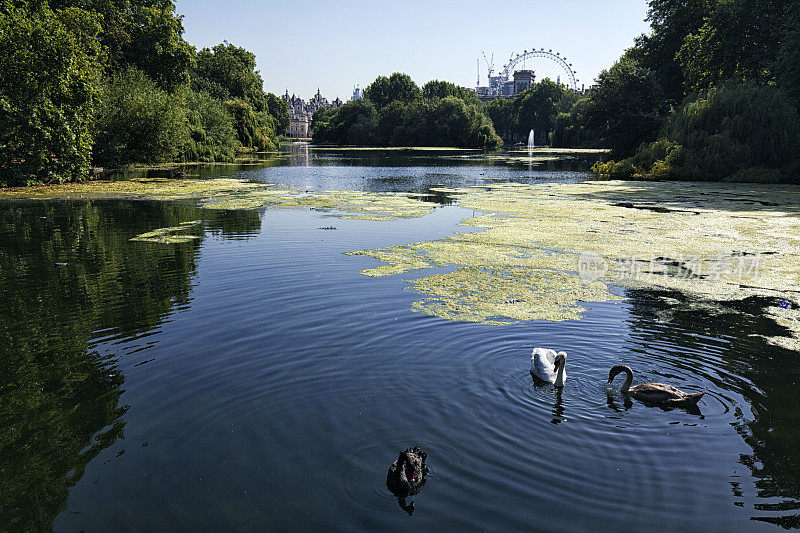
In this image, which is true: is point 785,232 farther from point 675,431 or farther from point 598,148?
point 598,148

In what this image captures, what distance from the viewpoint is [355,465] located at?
6.14m

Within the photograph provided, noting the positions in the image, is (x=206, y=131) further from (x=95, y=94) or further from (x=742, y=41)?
(x=742, y=41)

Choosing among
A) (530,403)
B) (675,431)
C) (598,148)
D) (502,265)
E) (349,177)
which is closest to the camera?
(675,431)

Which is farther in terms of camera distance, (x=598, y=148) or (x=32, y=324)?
(x=598, y=148)

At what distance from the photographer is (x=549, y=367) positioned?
816 cm

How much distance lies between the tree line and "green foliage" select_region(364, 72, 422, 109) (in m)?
110

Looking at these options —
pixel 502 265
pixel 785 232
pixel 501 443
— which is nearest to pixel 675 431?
pixel 501 443

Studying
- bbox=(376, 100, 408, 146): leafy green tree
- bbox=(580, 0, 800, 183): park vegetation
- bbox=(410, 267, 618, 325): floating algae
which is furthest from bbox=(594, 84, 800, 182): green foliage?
bbox=(376, 100, 408, 146): leafy green tree

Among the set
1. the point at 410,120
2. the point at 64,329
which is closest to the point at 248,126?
the point at 410,120

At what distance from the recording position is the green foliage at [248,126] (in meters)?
85.4

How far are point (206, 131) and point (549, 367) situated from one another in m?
64.7

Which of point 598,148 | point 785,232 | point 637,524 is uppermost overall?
point 598,148

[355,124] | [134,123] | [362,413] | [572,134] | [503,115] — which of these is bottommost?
[362,413]

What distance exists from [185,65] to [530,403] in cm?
6197
